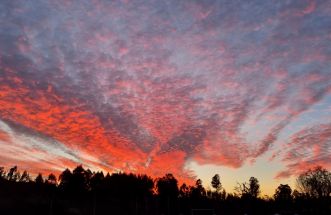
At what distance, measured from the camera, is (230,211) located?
10150 centimetres

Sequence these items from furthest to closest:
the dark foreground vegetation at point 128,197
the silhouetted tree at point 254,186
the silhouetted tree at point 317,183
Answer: the silhouetted tree at point 254,186, the silhouetted tree at point 317,183, the dark foreground vegetation at point 128,197

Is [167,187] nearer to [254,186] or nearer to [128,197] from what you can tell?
[128,197]

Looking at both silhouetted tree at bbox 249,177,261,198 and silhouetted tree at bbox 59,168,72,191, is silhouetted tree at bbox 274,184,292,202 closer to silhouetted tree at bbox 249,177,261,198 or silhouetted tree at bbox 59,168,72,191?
silhouetted tree at bbox 249,177,261,198

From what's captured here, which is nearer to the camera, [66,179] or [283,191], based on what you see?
[66,179]

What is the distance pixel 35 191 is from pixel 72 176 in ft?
175

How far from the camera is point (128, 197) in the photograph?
10294cm

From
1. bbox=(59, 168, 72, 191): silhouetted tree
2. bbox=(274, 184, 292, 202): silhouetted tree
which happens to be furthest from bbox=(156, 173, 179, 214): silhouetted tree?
bbox=(274, 184, 292, 202): silhouetted tree

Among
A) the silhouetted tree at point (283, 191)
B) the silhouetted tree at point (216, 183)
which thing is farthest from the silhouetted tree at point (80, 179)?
the silhouetted tree at point (283, 191)

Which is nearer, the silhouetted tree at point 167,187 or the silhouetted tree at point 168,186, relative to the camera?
the silhouetted tree at point 167,187

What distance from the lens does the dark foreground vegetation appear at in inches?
2180

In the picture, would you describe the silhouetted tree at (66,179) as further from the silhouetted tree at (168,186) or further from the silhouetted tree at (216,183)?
the silhouetted tree at (216,183)

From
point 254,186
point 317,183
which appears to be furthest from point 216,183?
point 317,183

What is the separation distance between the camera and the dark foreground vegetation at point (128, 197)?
182 ft

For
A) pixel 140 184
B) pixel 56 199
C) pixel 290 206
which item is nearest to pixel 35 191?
pixel 56 199
